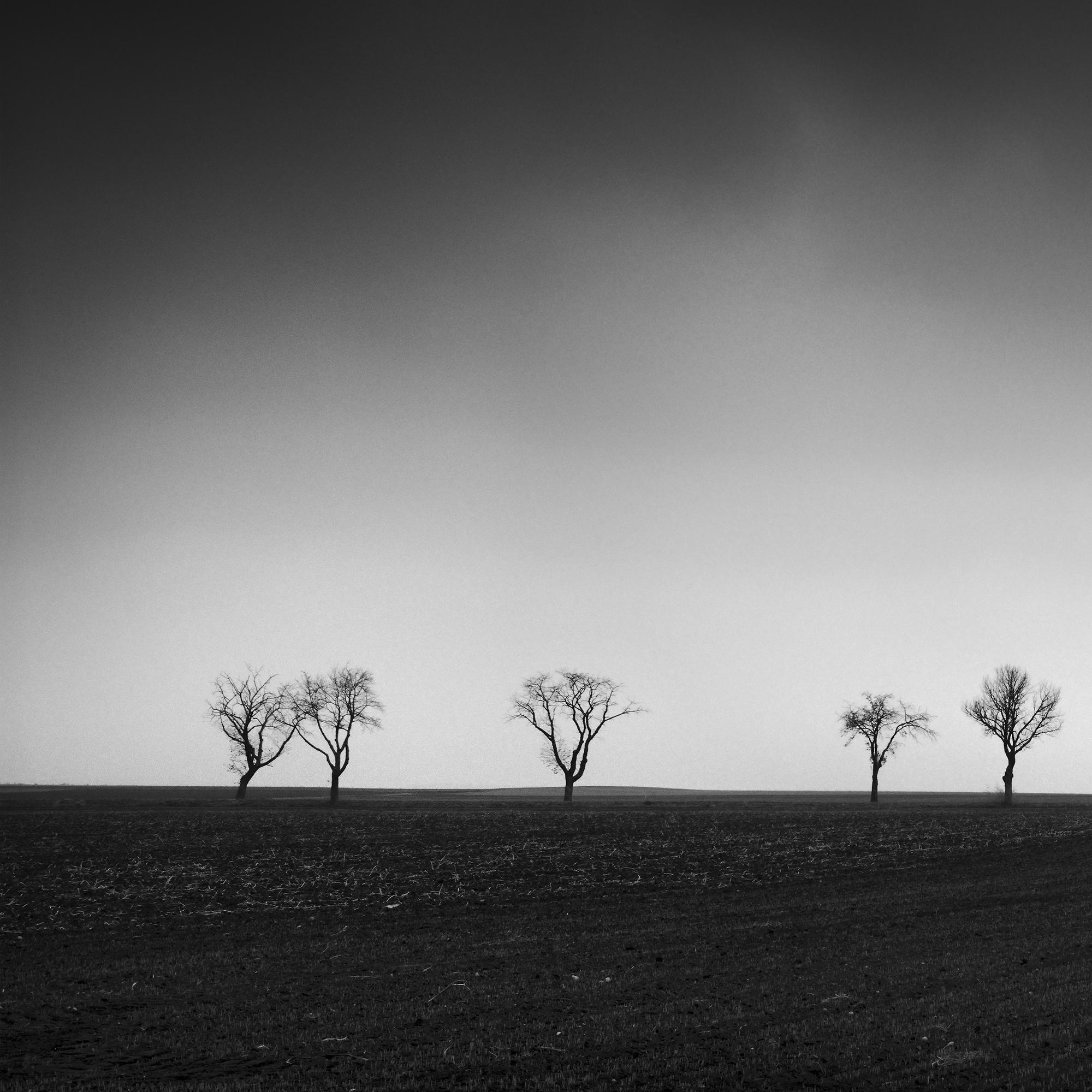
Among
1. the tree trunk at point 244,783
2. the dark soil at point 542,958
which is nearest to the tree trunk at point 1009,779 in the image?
the dark soil at point 542,958

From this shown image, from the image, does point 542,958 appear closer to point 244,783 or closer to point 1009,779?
point 244,783

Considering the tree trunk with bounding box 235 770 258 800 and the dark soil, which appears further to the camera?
the tree trunk with bounding box 235 770 258 800

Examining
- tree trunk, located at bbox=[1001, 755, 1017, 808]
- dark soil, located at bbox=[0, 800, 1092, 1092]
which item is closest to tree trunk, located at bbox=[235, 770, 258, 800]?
dark soil, located at bbox=[0, 800, 1092, 1092]

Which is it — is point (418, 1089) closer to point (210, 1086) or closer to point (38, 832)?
point (210, 1086)

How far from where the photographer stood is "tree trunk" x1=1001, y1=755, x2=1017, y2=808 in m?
84.7

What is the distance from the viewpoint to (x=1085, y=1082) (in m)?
12.5

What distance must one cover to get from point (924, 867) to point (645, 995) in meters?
24.3

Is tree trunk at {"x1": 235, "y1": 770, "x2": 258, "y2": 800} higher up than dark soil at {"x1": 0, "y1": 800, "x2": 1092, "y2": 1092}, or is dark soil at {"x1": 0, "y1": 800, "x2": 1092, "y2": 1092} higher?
dark soil at {"x1": 0, "y1": 800, "x2": 1092, "y2": 1092}

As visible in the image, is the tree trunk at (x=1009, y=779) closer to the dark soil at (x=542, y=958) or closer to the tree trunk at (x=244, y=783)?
the dark soil at (x=542, y=958)

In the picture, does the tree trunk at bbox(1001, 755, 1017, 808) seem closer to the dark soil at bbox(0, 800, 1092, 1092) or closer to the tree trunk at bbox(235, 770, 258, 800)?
the dark soil at bbox(0, 800, 1092, 1092)

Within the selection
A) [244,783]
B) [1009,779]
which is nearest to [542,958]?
[244,783]

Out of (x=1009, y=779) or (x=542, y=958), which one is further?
(x=1009, y=779)

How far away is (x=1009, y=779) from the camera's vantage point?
87.8m

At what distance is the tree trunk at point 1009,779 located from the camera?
84.7m
